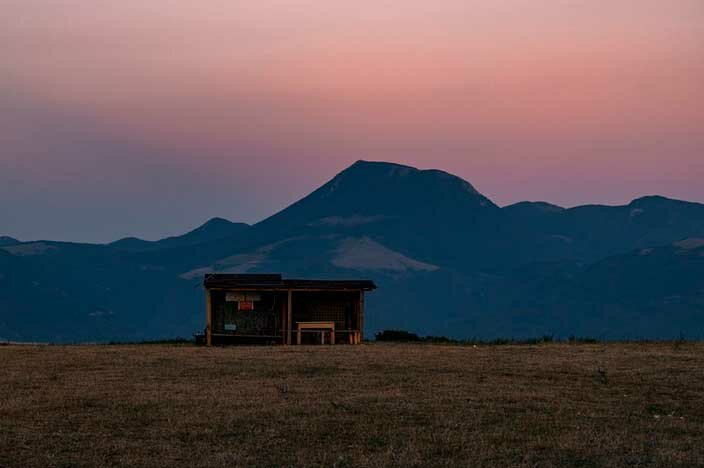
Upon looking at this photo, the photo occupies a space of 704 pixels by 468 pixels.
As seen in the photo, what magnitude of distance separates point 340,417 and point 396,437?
2481 millimetres

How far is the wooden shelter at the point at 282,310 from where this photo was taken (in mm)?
48375

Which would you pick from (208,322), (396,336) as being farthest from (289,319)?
(396,336)

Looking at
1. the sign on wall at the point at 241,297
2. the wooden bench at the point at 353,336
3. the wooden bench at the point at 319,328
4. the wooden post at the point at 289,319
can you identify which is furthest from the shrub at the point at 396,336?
the sign on wall at the point at 241,297

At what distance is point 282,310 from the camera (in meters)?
49.8

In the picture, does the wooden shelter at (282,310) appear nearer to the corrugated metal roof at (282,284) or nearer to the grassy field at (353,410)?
the corrugated metal roof at (282,284)

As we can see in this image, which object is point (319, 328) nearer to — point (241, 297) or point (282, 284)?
point (282, 284)

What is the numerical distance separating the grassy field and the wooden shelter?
11.6 metres

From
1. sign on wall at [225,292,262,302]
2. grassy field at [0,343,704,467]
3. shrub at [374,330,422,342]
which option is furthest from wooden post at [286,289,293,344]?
grassy field at [0,343,704,467]

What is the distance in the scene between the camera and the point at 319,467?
17516mm

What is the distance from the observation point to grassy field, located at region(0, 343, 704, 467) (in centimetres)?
1859

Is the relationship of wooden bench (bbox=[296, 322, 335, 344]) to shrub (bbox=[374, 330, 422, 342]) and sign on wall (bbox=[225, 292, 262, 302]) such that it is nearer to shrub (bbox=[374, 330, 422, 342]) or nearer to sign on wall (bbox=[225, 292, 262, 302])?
sign on wall (bbox=[225, 292, 262, 302])

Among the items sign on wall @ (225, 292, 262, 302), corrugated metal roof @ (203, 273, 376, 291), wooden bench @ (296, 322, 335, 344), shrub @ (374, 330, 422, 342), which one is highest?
corrugated metal roof @ (203, 273, 376, 291)

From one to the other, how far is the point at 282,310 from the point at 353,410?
26668mm

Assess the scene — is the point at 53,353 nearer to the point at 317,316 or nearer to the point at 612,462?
the point at 317,316
